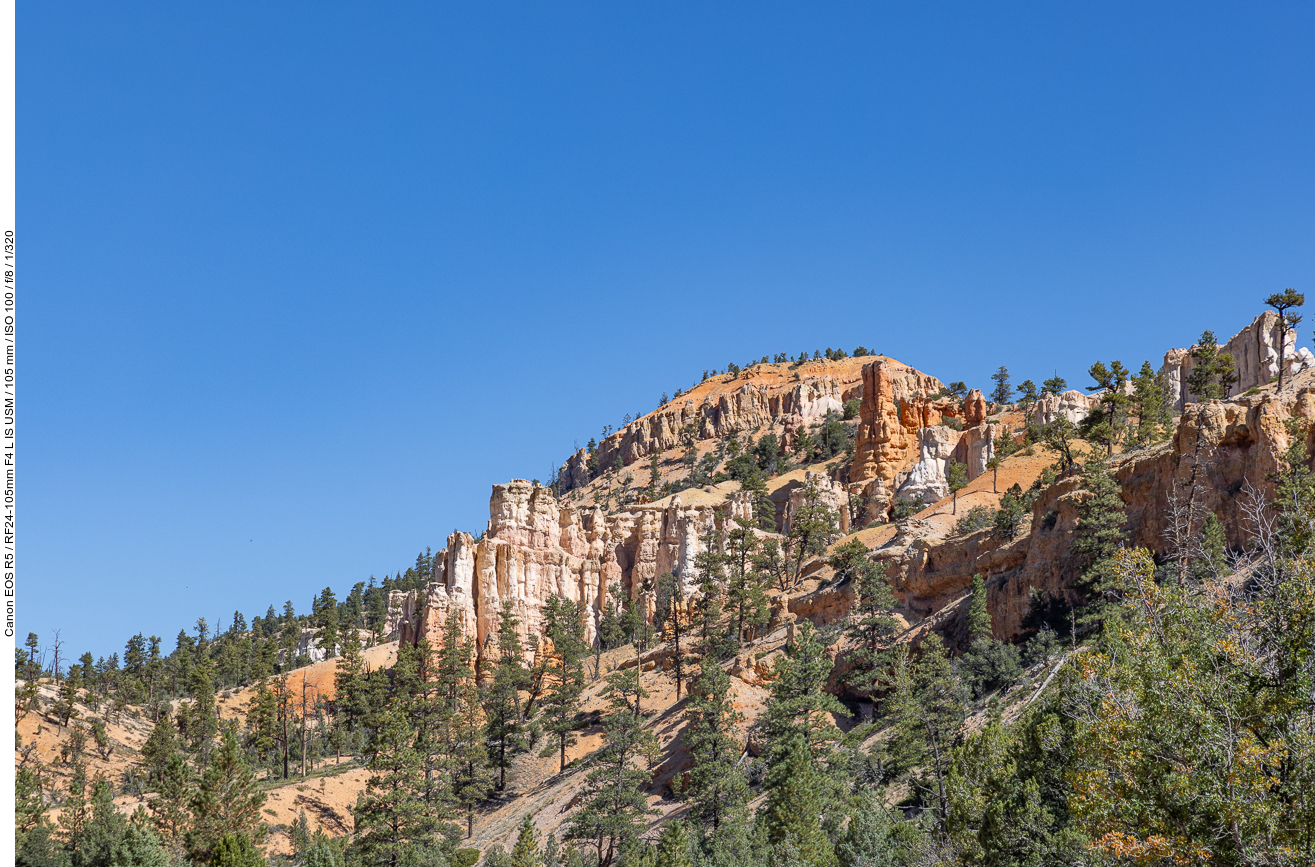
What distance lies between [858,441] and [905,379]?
171 ft

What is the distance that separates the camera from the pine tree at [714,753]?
149 ft

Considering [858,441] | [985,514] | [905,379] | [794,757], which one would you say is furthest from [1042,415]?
[794,757]

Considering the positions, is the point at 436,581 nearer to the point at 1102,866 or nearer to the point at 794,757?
the point at 794,757

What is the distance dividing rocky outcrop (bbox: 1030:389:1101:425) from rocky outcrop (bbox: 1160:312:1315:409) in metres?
8.38

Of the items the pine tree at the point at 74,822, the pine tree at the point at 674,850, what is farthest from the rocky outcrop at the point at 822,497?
the pine tree at the point at 74,822

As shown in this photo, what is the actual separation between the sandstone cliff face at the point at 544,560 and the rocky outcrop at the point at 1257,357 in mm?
38422

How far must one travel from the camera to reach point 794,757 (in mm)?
40219

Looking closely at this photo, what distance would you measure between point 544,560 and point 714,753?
49045 mm

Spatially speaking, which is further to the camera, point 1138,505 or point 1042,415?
point 1042,415

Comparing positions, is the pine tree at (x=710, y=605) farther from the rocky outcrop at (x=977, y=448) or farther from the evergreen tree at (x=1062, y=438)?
the rocky outcrop at (x=977, y=448)

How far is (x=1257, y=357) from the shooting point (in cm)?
10350

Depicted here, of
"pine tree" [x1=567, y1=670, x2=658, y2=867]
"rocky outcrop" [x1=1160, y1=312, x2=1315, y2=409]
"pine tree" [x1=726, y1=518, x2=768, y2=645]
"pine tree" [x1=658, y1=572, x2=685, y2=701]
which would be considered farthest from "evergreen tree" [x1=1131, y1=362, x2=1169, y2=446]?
"pine tree" [x1=567, y1=670, x2=658, y2=867]

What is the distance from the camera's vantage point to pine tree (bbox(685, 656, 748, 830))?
45281 mm

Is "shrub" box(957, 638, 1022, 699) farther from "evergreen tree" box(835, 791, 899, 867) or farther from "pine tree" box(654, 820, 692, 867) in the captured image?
"pine tree" box(654, 820, 692, 867)
